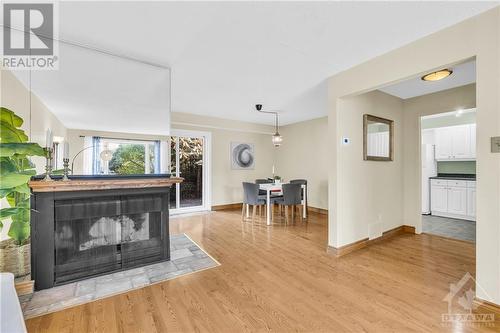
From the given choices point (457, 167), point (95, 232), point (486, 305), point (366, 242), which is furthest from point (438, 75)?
point (95, 232)

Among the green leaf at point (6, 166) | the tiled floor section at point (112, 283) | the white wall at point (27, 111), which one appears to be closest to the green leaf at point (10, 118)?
the white wall at point (27, 111)

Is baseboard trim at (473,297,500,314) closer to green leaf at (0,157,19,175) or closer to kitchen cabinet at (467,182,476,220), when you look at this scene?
kitchen cabinet at (467,182,476,220)

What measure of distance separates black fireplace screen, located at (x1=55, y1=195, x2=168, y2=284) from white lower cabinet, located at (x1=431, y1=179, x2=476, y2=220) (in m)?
5.91

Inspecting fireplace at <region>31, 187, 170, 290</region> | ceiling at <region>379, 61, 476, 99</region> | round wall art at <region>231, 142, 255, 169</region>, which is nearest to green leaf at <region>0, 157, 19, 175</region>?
fireplace at <region>31, 187, 170, 290</region>

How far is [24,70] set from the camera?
86.7 inches

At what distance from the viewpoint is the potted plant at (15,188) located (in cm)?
184

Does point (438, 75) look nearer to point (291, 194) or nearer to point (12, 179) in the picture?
point (291, 194)

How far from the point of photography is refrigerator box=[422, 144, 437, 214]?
5.32m

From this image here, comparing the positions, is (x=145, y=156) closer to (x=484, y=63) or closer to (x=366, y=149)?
(x=366, y=149)

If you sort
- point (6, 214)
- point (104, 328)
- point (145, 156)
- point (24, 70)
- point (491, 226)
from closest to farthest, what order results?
point (104, 328), point (491, 226), point (6, 214), point (24, 70), point (145, 156)

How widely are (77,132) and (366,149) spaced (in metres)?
3.85

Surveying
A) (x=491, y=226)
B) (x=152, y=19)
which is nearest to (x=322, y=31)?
(x=152, y=19)

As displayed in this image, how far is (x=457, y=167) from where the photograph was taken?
526 cm

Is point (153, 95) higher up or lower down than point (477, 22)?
lower down
